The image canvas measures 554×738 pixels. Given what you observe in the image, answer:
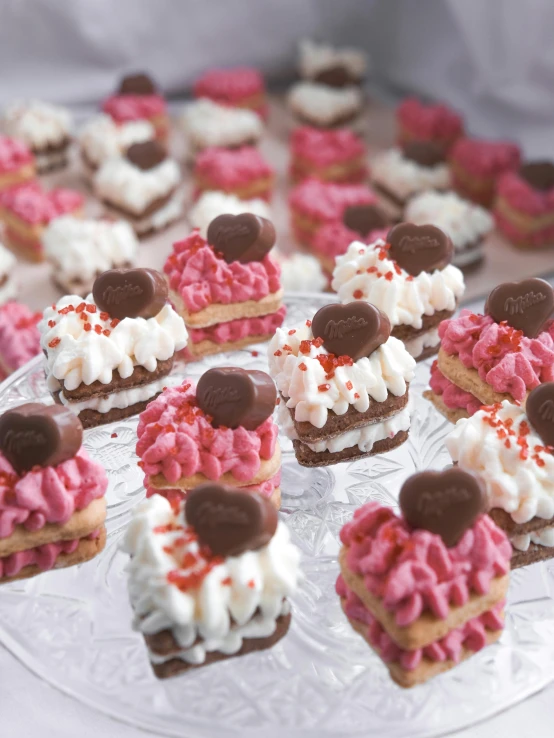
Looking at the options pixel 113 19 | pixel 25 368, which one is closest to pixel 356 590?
pixel 25 368

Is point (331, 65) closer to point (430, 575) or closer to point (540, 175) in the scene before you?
point (540, 175)

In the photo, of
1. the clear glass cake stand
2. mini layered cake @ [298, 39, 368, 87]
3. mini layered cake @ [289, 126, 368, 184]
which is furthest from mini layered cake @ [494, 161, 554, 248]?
the clear glass cake stand

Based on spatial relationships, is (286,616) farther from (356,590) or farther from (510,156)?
(510,156)

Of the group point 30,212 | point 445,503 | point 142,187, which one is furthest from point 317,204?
point 445,503

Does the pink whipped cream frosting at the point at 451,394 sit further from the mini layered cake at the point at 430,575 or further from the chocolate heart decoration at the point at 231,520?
the chocolate heart decoration at the point at 231,520

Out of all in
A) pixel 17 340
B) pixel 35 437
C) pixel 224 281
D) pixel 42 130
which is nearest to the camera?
pixel 35 437
